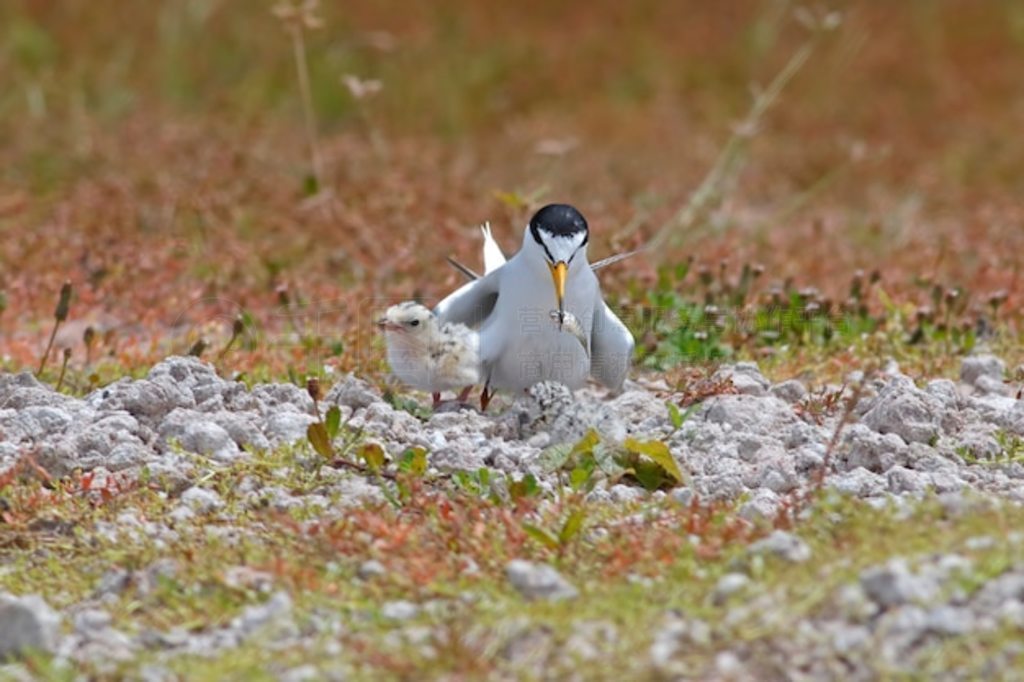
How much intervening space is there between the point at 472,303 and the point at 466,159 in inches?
195

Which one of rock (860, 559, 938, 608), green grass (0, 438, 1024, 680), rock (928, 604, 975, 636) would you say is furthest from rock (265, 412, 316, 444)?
rock (928, 604, 975, 636)

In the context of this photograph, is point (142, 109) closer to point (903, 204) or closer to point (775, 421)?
point (903, 204)

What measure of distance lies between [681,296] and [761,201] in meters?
3.62

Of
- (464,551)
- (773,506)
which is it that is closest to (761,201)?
(773,506)

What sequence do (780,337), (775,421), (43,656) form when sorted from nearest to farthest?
(43,656) < (775,421) < (780,337)

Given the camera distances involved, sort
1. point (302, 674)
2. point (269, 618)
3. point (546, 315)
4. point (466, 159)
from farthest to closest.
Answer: point (466, 159) → point (546, 315) → point (269, 618) → point (302, 674)

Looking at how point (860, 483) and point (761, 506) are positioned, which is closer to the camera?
point (761, 506)

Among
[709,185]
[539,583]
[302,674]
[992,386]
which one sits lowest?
[302,674]

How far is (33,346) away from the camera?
6.97m

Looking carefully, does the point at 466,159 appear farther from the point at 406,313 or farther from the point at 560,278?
the point at 560,278

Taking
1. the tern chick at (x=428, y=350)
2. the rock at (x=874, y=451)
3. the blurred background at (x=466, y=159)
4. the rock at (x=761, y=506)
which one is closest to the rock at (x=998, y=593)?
the rock at (x=761, y=506)

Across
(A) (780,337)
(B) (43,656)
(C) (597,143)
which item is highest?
(C) (597,143)

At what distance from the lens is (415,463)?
476 centimetres

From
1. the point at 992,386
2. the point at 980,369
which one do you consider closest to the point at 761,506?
the point at 992,386
